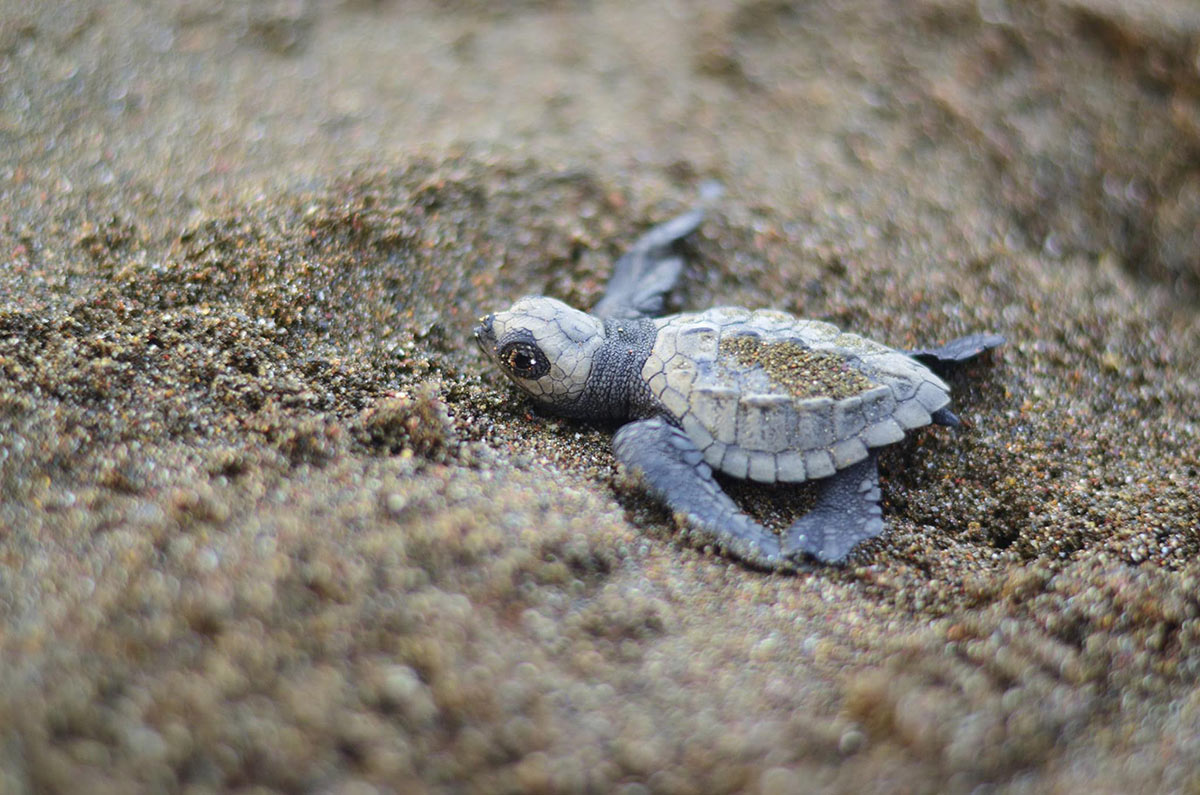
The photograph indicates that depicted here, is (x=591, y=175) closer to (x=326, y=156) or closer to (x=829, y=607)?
(x=326, y=156)

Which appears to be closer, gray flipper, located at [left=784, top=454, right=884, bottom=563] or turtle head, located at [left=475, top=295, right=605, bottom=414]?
gray flipper, located at [left=784, top=454, right=884, bottom=563]

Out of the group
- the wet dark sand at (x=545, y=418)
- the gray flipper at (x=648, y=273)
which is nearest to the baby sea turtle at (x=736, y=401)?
the wet dark sand at (x=545, y=418)

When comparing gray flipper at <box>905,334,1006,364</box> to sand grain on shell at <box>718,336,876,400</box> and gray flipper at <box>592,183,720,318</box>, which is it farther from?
gray flipper at <box>592,183,720,318</box>

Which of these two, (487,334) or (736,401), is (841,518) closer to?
(736,401)

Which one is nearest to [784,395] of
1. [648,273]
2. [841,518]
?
[841,518]

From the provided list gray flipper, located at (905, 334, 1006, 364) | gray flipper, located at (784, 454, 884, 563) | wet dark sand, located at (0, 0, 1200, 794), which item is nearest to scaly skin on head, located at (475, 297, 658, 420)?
wet dark sand, located at (0, 0, 1200, 794)

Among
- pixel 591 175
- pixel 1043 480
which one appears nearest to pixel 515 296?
pixel 591 175
